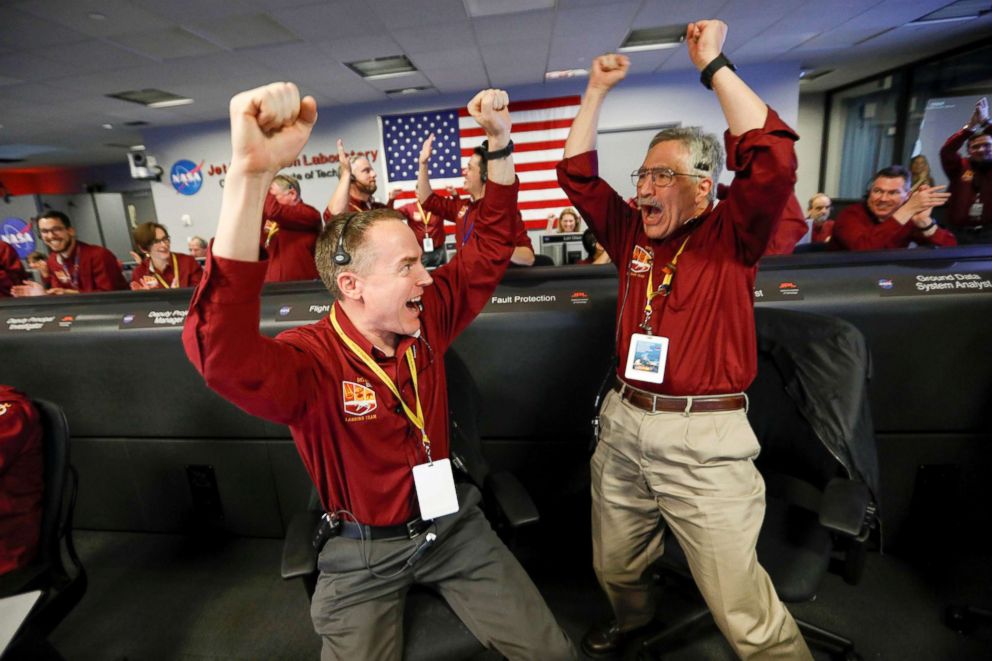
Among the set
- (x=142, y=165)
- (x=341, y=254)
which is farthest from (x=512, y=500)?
(x=142, y=165)

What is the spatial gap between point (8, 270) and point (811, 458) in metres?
5.10

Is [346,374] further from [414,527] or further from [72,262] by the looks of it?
[72,262]

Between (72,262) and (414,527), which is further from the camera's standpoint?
(72,262)

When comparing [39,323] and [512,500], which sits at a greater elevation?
[39,323]

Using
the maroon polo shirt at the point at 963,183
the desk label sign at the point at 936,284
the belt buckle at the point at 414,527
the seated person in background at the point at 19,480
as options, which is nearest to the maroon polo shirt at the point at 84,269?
the seated person in background at the point at 19,480

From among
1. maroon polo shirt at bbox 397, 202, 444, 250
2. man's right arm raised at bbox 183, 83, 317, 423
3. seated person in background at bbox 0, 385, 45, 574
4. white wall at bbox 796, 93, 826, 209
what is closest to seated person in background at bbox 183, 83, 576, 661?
man's right arm raised at bbox 183, 83, 317, 423

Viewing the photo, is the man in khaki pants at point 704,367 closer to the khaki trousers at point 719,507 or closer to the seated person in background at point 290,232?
the khaki trousers at point 719,507

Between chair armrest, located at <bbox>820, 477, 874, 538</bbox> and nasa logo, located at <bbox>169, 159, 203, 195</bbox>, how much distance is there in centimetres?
924

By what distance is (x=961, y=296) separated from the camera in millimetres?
1561

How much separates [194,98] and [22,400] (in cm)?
633

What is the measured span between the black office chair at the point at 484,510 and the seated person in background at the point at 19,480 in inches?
30.8

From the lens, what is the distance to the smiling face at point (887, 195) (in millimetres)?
2383

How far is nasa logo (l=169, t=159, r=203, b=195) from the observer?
7.89 m

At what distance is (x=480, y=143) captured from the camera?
6.83m
